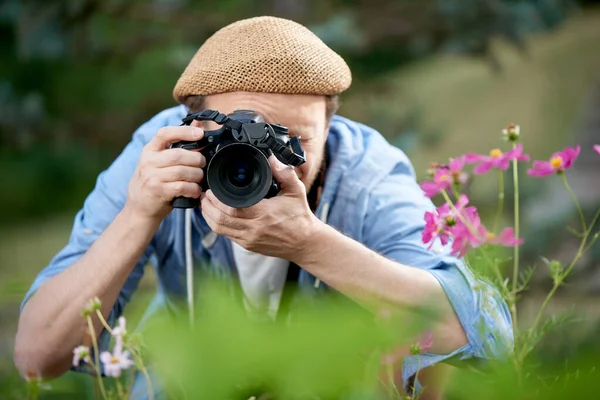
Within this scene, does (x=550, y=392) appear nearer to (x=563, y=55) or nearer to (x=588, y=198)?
(x=588, y=198)

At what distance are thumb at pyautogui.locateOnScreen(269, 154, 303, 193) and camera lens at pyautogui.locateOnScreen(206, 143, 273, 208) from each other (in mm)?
22

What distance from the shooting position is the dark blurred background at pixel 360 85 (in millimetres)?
4484

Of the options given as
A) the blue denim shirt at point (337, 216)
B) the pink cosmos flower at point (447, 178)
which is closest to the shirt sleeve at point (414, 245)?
the blue denim shirt at point (337, 216)

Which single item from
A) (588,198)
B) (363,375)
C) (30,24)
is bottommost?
(588,198)

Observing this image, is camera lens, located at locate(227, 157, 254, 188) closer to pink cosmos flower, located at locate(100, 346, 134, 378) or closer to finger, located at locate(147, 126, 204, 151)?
finger, located at locate(147, 126, 204, 151)

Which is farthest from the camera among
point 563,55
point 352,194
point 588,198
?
point 563,55

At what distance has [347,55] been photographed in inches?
181

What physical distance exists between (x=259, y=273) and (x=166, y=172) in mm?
403

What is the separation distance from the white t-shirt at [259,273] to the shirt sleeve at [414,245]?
0.58 ft

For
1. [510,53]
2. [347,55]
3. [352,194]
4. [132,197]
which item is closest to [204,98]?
[132,197]

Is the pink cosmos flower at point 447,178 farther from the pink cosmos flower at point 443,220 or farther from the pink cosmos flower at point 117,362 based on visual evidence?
the pink cosmos flower at point 117,362

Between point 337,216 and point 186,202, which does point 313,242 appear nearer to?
point 186,202

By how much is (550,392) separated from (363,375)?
0.10m

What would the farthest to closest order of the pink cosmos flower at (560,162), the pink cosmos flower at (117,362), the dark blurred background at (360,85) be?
the dark blurred background at (360,85) → the pink cosmos flower at (560,162) → the pink cosmos flower at (117,362)
